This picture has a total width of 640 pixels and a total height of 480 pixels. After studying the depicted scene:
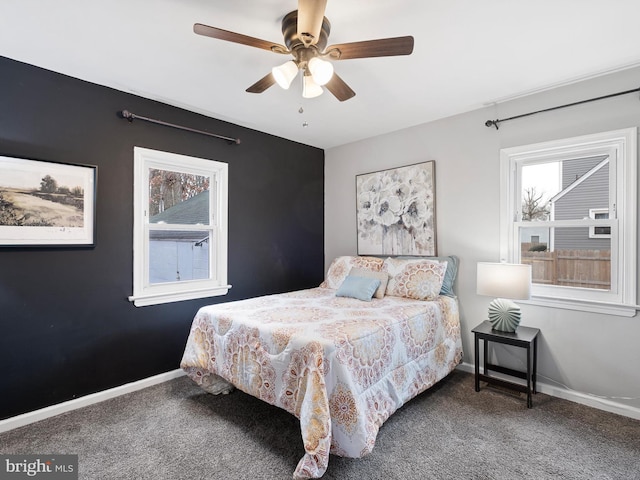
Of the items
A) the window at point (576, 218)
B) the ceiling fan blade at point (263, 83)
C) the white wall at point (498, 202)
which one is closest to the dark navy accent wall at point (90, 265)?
the ceiling fan blade at point (263, 83)

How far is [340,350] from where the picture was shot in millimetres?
1771

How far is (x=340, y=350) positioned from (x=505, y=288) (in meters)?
1.56

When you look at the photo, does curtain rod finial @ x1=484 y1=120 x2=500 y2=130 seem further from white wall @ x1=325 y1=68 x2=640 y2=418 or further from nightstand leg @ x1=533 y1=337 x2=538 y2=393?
nightstand leg @ x1=533 y1=337 x2=538 y2=393

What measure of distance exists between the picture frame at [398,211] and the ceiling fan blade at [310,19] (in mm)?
2125

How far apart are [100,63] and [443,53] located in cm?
239

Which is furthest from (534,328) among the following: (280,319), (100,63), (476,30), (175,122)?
(100,63)

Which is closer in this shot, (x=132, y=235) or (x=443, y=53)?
(x=443, y=53)

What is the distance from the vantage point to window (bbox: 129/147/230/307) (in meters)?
2.79

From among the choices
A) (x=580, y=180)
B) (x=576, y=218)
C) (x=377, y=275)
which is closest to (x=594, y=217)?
(x=576, y=218)

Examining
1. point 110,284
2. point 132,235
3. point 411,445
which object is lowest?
point 411,445

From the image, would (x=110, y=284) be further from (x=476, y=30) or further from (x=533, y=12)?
(x=533, y=12)

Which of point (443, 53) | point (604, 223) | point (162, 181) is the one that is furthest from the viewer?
point (162, 181)

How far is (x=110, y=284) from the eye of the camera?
8.56 feet

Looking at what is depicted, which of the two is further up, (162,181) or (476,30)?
(476,30)
